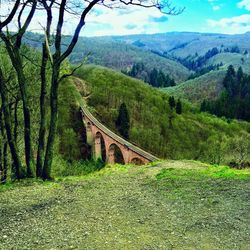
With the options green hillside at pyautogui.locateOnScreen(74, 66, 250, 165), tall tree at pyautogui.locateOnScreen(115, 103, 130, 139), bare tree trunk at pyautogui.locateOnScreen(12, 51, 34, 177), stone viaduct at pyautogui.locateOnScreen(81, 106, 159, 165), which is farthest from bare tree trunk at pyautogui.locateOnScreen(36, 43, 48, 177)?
tall tree at pyautogui.locateOnScreen(115, 103, 130, 139)

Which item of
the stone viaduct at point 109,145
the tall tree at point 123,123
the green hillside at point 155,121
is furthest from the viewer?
the green hillside at point 155,121

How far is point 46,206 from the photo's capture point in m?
11.6

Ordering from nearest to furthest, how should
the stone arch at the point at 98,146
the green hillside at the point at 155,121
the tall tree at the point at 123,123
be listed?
the stone arch at the point at 98,146
the tall tree at the point at 123,123
the green hillside at the point at 155,121

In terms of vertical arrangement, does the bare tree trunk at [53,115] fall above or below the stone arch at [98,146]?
above

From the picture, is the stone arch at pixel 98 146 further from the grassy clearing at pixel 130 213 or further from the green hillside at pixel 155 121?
the grassy clearing at pixel 130 213

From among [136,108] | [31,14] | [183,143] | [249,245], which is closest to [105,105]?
[136,108]

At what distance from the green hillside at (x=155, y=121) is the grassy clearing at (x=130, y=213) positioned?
77.6m

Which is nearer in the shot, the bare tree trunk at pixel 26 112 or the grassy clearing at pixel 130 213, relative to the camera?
the grassy clearing at pixel 130 213

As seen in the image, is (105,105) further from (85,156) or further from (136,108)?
(85,156)

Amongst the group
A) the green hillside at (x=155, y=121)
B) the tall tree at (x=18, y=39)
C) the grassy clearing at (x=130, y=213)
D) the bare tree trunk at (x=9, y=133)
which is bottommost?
the green hillside at (x=155, y=121)

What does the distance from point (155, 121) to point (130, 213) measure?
331ft

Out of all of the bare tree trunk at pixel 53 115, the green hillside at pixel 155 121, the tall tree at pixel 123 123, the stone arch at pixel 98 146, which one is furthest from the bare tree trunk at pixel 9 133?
the tall tree at pixel 123 123

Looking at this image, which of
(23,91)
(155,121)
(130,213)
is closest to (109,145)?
(155,121)

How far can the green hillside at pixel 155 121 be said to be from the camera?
99.3 meters
